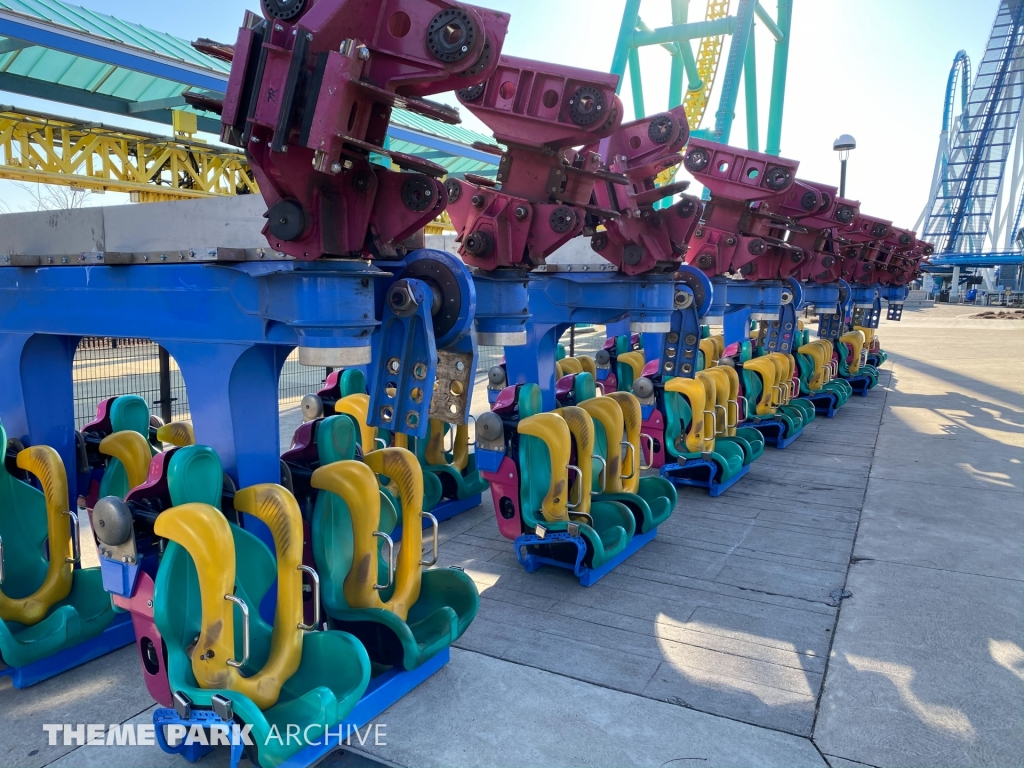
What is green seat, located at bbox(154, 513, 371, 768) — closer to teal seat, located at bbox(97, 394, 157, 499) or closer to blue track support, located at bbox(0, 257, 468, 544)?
blue track support, located at bbox(0, 257, 468, 544)

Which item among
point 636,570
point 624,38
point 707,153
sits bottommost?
point 636,570

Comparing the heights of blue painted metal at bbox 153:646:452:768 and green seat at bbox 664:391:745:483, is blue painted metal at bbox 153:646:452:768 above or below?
below

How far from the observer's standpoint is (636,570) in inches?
188

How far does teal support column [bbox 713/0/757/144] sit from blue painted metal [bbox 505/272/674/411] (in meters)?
10.9

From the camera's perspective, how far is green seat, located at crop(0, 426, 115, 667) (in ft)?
11.0

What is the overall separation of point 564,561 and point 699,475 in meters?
2.46

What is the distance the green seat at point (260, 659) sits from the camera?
2.52m

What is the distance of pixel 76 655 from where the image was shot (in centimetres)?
344

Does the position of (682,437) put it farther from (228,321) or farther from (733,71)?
(733,71)

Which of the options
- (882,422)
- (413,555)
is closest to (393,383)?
(413,555)

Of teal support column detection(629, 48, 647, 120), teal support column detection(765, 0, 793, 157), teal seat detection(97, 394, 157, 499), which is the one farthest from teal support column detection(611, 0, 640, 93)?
teal seat detection(97, 394, 157, 499)

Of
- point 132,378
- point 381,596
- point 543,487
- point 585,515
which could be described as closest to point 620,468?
point 585,515

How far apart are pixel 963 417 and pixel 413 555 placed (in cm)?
987

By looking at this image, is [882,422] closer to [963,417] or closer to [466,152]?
[963,417]
